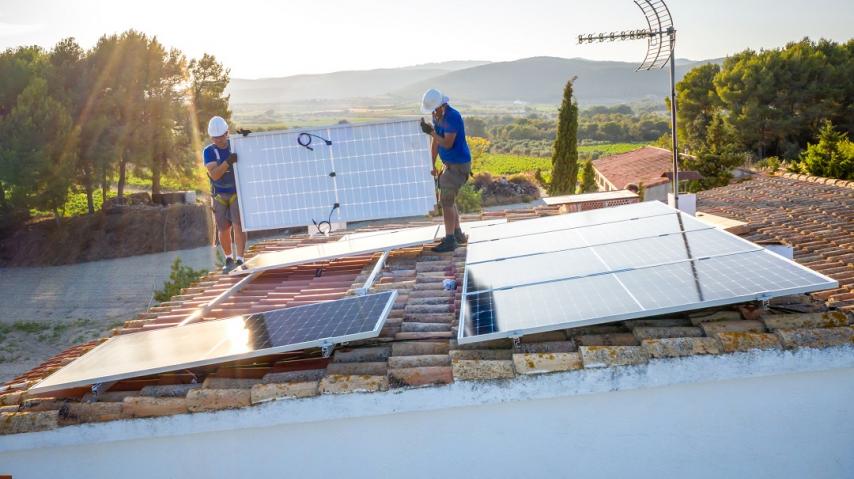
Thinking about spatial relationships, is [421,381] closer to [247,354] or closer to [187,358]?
[247,354]

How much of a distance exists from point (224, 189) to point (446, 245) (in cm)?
357

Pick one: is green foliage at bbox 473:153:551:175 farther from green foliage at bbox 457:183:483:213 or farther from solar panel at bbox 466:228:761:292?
solar panel at bbox 466:228:761:292

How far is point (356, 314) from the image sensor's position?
5832mm

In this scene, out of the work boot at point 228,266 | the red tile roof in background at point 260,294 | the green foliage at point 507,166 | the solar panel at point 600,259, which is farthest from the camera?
the green foliage at point 507,166

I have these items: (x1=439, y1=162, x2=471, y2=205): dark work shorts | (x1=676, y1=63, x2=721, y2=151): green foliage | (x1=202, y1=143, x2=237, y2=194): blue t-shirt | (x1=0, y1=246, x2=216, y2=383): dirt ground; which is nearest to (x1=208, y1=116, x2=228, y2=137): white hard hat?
(x1=202, y1=143, x2=237, y2=194): blue t-shirt

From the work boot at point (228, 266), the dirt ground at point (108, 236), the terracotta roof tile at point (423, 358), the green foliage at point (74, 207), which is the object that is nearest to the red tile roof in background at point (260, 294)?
the work boot at point (228, 266)

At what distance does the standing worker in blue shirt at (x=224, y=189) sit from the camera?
970 cm

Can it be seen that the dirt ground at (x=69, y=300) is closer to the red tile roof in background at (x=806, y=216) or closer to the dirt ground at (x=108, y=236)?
the dirt ground at (x=108, y=236)

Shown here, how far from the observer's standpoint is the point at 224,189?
33.5ft

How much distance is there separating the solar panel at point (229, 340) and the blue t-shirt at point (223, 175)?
3.77m

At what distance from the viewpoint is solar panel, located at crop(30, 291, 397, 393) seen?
5.27 m

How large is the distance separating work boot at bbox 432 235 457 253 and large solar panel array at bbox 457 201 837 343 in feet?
2.38

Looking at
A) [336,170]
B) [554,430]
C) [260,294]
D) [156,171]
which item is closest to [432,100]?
[336,170]

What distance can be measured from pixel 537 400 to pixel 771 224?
672 centimetres
